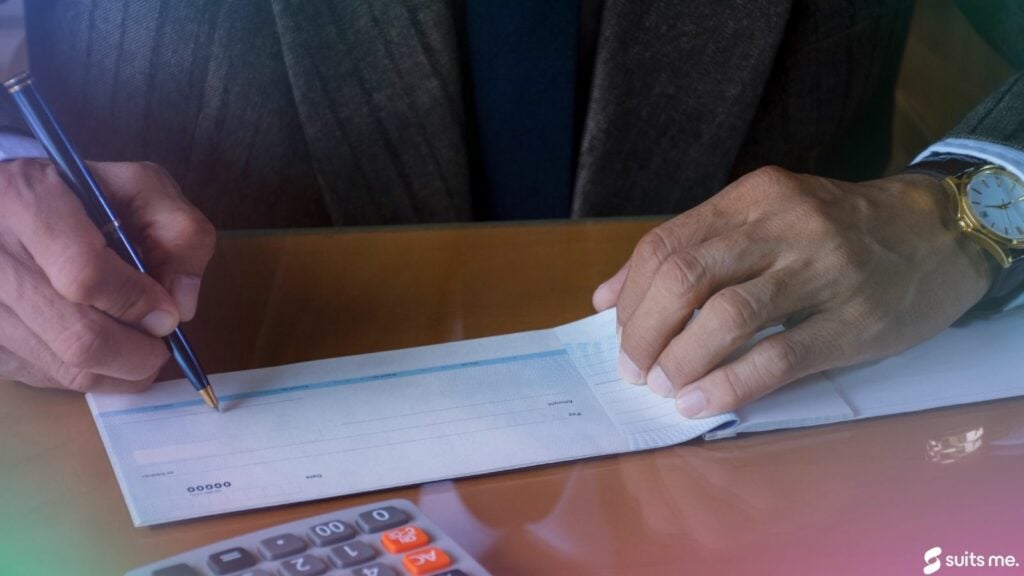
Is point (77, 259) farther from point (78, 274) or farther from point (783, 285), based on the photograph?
point (783, 285)

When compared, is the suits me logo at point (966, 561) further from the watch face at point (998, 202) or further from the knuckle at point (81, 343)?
the knuckle at point (81, 343)

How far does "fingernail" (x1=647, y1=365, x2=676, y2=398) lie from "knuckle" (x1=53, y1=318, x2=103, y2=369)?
274 millimetres

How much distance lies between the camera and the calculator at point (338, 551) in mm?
384

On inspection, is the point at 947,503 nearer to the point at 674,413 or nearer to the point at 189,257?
the point at 674,413

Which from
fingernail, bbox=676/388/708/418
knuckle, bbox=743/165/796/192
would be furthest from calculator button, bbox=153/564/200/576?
knuckle, bbox=743/165/796/192

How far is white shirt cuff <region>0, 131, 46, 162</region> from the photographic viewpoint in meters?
0.55

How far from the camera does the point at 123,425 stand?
50cm

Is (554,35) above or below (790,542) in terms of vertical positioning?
above

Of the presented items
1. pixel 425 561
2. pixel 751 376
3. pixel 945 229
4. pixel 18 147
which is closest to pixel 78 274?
pixel 18 147

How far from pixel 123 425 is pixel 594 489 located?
229mm

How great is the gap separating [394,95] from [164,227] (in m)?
0.28

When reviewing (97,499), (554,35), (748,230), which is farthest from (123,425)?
(554,35)

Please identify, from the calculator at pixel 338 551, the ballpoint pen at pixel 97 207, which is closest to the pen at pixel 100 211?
the ballpoint pen at pixel 97 207

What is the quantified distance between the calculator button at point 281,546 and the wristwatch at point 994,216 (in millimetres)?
412
